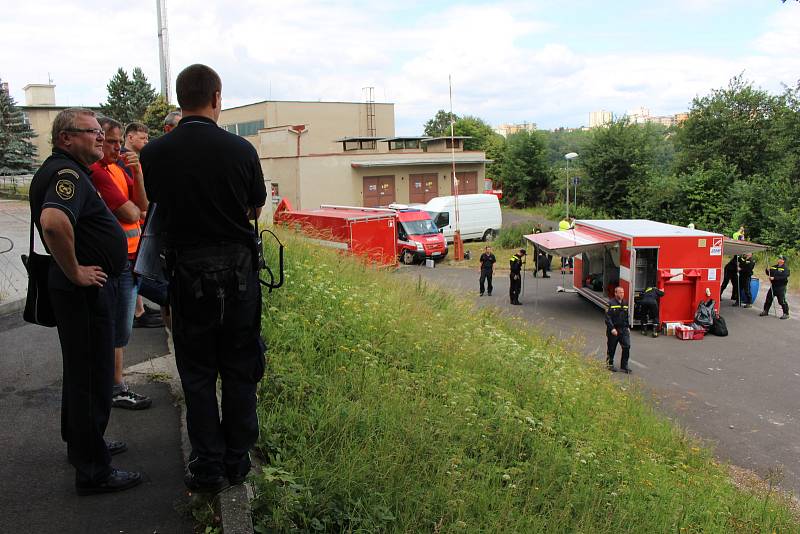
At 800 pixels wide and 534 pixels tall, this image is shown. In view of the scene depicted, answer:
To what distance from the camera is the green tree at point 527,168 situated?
52.9 meters

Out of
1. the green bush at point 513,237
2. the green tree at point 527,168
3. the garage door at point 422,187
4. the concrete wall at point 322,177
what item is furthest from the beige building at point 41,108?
the green bush at point 513,237

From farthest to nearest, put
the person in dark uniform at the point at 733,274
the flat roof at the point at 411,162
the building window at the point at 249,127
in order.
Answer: the building window at the point at 249,127
the flat roof at the point at 411,162
the person in dark uniform at the point at 733,274

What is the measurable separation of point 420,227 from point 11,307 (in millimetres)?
20466

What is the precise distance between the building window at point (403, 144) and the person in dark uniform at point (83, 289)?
40007 mm

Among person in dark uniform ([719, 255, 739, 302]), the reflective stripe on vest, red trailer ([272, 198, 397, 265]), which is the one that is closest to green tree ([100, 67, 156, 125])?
red trailer ([272, 198, 397, 265])

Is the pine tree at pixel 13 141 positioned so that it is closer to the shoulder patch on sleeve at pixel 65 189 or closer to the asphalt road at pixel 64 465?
the asphalt road at pixel 64 465

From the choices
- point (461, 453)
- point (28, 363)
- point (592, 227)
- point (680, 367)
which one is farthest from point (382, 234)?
point (461, 453)

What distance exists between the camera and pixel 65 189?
10.3 feet

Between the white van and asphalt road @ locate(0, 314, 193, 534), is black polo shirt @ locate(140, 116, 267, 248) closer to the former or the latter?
asphalt road @ locate(0, 314, 193, 534)

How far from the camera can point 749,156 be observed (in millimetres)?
33344

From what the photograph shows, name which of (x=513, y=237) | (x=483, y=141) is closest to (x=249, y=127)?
(x=483, y=141)

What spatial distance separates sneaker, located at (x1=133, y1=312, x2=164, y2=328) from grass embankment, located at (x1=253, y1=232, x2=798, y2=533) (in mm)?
1455

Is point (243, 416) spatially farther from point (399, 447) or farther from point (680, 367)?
point (680, 367)

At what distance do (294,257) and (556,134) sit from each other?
10163 cm
